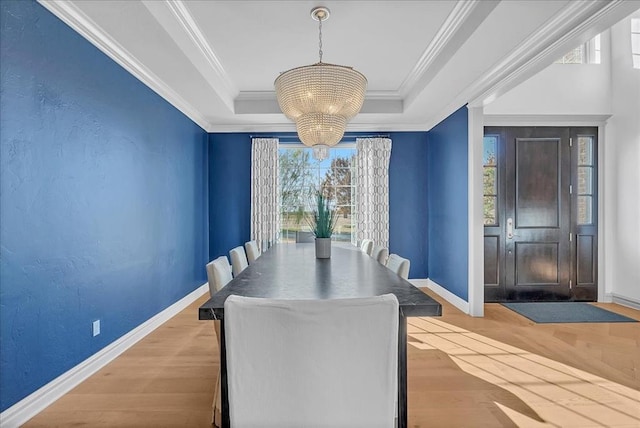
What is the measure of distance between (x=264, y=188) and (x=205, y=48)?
2.48 meters

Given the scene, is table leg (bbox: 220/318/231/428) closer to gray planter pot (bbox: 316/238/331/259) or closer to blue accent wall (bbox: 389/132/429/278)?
gray planter pot (bbox: 316/238/331/259)

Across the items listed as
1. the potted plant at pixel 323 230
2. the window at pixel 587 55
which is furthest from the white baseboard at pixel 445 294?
the window at pixel 587 55

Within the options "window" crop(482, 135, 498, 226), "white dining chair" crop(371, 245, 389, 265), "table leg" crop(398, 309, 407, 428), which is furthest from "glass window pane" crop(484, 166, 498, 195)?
"table leg" crop(398, 309, 407, 428)

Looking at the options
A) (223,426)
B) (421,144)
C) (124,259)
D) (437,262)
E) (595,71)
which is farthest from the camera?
(421,144)

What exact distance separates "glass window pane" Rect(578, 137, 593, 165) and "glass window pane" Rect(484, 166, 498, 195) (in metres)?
1.17

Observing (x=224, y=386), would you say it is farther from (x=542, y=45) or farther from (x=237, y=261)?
(x=542, y=45)

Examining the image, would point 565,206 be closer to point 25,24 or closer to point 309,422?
point 309,422

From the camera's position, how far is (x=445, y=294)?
480 centimetres

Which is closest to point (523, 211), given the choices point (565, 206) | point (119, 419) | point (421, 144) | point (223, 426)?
point (565, 206)

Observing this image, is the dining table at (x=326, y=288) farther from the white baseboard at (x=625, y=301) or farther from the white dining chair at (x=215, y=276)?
the white baseboard at (x=625, y=301)

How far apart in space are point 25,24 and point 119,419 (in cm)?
235

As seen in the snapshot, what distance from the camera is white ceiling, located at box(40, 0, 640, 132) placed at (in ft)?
7.66

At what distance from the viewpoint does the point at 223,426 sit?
143 centimetres

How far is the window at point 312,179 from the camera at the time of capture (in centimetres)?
564
